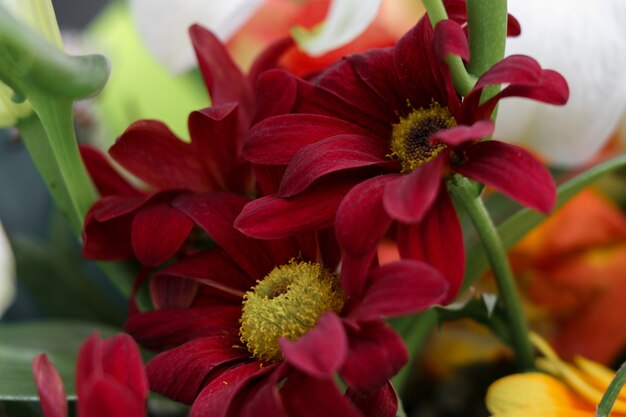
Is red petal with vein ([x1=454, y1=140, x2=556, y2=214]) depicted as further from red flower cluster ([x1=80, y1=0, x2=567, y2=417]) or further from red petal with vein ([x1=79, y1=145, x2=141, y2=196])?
red petal with vein ([x1=79, y1=145, x2=141, y2=196])

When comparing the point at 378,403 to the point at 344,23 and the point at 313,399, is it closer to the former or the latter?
the point at 313,399

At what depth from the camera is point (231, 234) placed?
26 cm

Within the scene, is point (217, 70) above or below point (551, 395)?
above

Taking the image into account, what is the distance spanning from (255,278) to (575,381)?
11cm

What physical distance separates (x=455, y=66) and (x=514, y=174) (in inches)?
1.4

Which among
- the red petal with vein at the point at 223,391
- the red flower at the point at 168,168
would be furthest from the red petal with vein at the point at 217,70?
the red petal with vein at the point at 223,391

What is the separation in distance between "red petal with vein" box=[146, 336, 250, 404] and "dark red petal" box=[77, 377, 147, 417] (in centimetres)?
5

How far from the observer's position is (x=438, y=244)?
21 centimetres

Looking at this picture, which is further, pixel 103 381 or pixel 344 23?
pixel 344 23

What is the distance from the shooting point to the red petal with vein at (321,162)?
0.22m

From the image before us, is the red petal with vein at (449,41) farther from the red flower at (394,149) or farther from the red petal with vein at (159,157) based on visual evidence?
the red petal with vein at (159,157)

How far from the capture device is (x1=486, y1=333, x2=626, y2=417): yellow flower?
26 centimetres

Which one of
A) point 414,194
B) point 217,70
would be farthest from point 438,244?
point 217,70

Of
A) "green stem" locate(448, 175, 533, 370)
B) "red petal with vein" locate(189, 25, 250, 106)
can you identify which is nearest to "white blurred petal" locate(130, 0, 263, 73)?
"red petal with vein" locate(189, 25, 250, 106)
